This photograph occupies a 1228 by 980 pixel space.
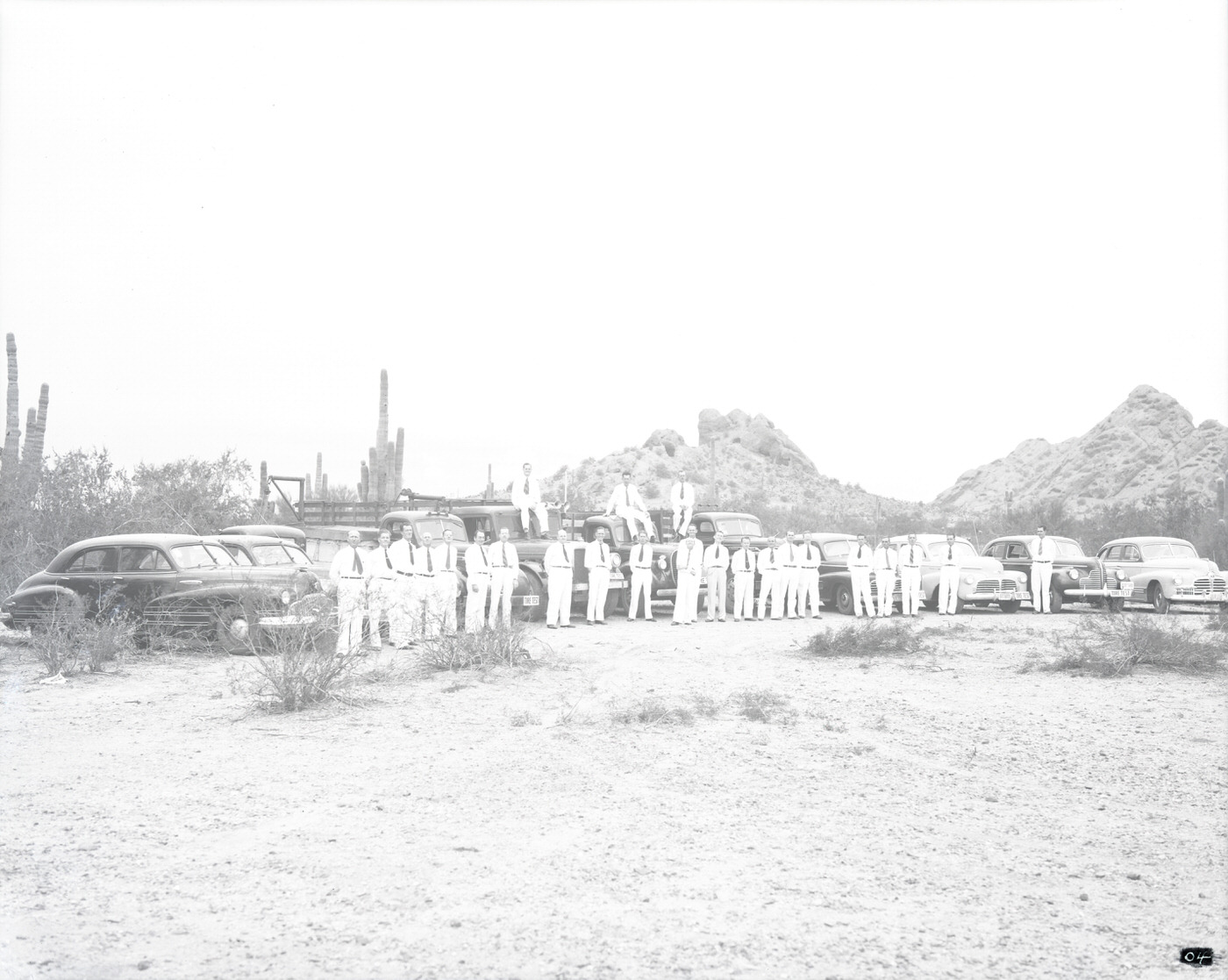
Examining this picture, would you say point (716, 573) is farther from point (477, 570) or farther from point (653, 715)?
point (653, 715)

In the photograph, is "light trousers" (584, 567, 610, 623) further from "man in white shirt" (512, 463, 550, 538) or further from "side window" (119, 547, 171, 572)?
"side window" (119, 547, 171, 572)

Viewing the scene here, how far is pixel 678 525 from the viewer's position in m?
20.2

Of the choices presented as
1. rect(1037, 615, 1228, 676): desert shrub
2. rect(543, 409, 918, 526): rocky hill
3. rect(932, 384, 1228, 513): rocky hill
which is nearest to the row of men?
rect(1037, 615, 1228, 676): desert shrub

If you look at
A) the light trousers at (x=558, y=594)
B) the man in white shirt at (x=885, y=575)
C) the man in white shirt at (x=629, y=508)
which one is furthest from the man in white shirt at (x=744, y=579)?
the light trousers at (x=558, y=594)

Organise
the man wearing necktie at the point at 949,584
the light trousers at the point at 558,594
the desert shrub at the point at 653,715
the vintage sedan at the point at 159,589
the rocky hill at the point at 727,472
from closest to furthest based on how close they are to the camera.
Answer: the desert shrub at the point at 653,715, the vintage sedan at the point at 159,589, the light trousers at the point at 558,594, the man wearing necktie at the point at 949,584, the rocky hill at the point at 727,472

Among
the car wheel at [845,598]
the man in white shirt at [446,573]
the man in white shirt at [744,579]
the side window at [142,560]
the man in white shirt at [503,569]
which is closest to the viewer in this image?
the side window at [142,560]

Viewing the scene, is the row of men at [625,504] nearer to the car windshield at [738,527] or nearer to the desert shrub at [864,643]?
the car windshield at [738,527]

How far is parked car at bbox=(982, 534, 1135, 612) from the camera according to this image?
20.0 metres

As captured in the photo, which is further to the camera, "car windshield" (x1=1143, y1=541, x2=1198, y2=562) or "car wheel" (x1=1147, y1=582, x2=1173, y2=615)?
"car windshield" (x1=1143, y1=541, x2=1198, y2=562)

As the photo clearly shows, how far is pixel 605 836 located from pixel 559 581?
1092cm

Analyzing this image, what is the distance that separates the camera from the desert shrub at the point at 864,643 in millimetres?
12938

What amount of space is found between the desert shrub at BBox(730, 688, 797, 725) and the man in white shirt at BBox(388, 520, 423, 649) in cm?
→ 418

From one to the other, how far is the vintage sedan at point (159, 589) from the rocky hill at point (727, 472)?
34.8 meters

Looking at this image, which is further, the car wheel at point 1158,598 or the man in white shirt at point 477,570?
the car wheel at point 1158,598
